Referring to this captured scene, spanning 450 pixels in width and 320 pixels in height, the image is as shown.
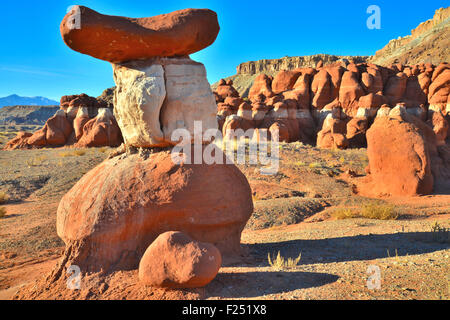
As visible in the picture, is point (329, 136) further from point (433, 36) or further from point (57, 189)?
point (433, 36)

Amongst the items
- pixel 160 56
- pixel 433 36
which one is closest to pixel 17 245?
pixel 160 56

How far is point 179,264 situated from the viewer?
10.1 ft

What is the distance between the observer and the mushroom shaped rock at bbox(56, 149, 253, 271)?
3738 mm

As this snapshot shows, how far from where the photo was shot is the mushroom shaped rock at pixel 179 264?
3029 mm

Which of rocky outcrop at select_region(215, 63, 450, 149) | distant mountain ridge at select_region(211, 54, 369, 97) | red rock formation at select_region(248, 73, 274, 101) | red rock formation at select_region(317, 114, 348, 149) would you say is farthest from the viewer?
distant mountain ridge at select_region(211, 54, 369, 97)

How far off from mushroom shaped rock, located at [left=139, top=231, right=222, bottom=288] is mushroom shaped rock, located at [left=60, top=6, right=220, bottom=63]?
8.26 ft

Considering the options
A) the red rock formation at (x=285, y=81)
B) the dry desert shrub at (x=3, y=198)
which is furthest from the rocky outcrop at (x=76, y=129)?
the red rock formation at (x=285, y=81)

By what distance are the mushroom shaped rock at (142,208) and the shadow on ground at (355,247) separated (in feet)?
2.60

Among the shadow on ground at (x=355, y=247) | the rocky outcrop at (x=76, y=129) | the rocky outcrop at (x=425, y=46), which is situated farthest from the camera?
the rocky outcrop at (x=425, y=46)

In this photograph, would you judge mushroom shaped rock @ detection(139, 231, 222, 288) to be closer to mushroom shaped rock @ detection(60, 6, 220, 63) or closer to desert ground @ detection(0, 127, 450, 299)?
desert ground @ detection(0, 127, 450, 299)

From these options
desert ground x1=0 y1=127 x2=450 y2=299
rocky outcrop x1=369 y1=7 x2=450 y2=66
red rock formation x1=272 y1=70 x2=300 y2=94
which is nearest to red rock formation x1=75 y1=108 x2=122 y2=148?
desert ground x1=0 y1=127 x2=450 y2=299

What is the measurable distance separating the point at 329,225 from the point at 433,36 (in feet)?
194

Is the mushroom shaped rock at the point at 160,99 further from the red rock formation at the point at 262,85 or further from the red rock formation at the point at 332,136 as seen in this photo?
the red rock formation at the point at 262,85

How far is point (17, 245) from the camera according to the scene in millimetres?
6453
